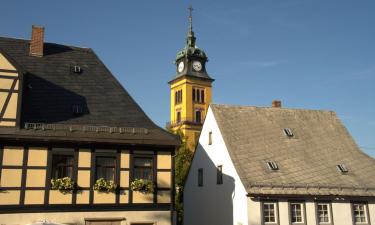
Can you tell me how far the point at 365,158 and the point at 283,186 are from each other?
7980 mm

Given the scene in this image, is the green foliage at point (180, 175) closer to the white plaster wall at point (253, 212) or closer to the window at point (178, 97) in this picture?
the white plaster wall at point (253, 212)

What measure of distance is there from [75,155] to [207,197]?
12.0 metres

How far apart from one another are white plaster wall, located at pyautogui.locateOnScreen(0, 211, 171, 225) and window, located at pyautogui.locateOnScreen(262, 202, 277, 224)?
6725 millimetres

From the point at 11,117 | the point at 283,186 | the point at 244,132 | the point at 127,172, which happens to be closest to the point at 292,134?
the point at 244,132

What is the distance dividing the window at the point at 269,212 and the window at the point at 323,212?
9.23 ft

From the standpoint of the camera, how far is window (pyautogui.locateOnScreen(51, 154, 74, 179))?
62.1ft

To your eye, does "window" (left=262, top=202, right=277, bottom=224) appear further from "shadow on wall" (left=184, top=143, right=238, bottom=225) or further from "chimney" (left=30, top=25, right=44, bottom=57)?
"chimney" (left=30, top=25, right=44, bottom=57)

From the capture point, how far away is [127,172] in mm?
19734

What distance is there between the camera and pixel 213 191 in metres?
28.1

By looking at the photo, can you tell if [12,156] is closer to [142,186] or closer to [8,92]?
[8,92]

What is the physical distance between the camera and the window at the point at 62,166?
18.9m

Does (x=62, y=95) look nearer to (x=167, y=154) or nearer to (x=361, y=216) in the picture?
(x=167, y=154)

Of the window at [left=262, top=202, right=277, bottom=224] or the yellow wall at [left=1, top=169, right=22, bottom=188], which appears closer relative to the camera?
the yellow wall at [left=1, top=169, right=22, bottom=188]

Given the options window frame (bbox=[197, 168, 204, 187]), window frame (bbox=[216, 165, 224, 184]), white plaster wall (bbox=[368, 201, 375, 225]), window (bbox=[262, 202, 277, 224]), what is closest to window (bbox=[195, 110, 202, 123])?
window frame (bbox=[197, 168, 204, 187])
